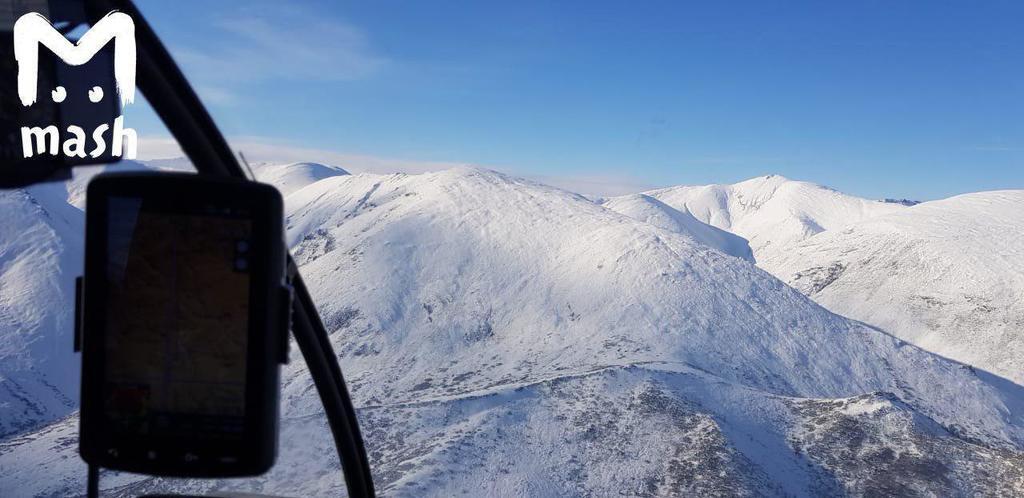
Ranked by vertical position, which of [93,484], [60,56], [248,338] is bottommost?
[93,484]

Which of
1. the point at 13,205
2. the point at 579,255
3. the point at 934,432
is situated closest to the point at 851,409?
the point at 934,432

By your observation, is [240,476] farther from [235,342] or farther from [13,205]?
[13,205]

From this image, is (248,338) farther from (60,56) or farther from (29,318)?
(29,318)

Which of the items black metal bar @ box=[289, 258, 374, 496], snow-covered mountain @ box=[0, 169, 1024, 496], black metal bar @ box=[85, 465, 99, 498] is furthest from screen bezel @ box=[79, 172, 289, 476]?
snow-covered mountain @ box=[0, 169, 1024, 496]

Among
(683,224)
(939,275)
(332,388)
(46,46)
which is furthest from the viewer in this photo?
(683,224)

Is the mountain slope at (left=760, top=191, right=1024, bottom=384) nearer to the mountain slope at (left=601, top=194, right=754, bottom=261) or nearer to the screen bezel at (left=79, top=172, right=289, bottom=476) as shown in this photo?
the mountain slope at (left=601, top=194, right=754, bottom=261)

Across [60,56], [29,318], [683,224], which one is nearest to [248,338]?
[60,56]

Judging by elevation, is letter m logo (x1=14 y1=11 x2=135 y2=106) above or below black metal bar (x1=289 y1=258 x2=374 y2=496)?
above
